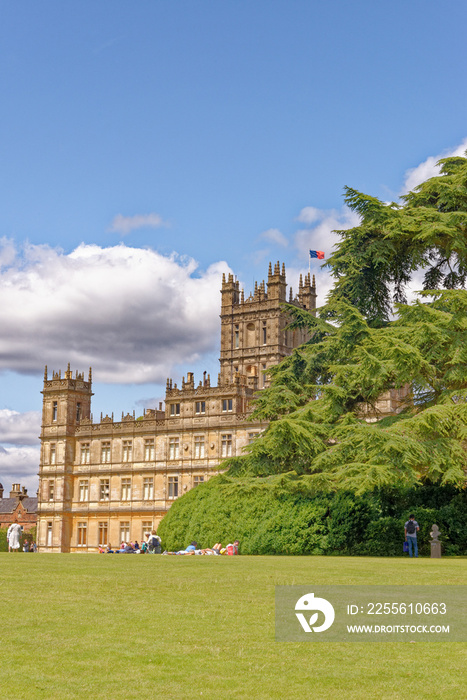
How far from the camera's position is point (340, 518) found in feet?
80.2

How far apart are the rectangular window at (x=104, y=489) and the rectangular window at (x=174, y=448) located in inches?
231

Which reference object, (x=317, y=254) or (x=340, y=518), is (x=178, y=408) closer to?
(x=317, y=254)

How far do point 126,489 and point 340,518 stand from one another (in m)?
35.9

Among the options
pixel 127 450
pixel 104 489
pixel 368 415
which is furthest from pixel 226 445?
pixel 368 415

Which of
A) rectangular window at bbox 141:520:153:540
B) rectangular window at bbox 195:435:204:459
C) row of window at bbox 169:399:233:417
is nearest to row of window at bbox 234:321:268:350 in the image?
row of window at bbox 169:399:233:417

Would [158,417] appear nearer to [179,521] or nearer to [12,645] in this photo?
[179,521]

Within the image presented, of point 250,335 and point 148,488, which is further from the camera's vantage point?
point 250,335

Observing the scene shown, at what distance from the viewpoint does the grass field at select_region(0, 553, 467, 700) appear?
5.96 meters

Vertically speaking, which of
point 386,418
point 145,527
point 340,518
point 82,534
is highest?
point 386,418

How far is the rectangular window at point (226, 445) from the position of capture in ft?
178

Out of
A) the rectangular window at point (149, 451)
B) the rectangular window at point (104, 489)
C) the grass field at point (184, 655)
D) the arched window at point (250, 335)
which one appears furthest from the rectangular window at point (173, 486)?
the grass field at point (184, 655)

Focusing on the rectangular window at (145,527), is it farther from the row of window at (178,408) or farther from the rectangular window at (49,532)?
the rectangular window at (49,532)

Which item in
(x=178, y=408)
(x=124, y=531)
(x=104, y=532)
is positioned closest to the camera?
(x=178, y=408)

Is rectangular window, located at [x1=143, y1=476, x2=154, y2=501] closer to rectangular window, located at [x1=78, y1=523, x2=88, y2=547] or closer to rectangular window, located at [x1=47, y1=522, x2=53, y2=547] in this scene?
rectangular window, located at [x1=78, y1=523, x2=88, y2=547]
